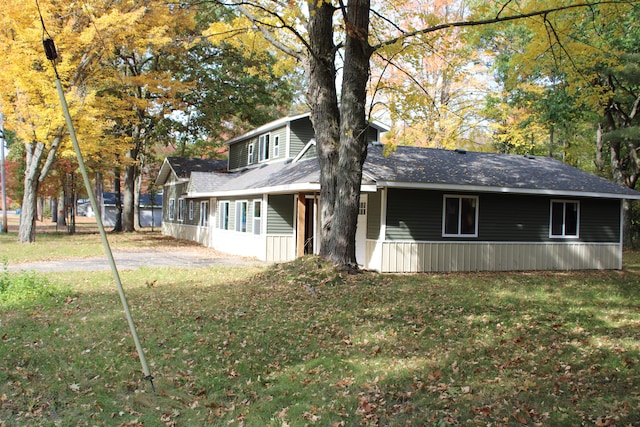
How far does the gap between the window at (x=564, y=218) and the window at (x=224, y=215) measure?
44.3 ft

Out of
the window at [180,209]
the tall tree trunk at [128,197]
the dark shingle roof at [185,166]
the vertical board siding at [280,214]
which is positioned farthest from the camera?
the tall tree trunk at [128,197]

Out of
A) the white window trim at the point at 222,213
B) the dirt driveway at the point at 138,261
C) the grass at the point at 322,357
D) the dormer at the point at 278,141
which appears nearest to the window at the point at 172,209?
the dormer at the point at 278,141

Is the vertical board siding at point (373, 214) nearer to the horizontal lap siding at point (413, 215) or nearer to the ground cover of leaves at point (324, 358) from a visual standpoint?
the horizontal lap siding at point (413, 215)

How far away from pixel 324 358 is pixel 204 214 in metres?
22.0

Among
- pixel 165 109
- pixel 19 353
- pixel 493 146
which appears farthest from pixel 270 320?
pixel 493 146

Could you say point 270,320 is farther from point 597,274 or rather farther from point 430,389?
point 597,274

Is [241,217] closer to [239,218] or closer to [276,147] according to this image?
[239,218]

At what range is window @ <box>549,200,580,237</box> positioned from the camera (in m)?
17.7

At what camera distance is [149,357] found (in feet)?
22.2

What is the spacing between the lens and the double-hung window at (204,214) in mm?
27114

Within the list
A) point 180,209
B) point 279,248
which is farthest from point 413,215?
point 180,209

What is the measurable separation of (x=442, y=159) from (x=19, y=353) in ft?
48.6

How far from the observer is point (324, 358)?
6605 millimetres

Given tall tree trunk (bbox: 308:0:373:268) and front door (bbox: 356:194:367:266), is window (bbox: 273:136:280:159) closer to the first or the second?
front door (bbox: 356:194:367:266)
